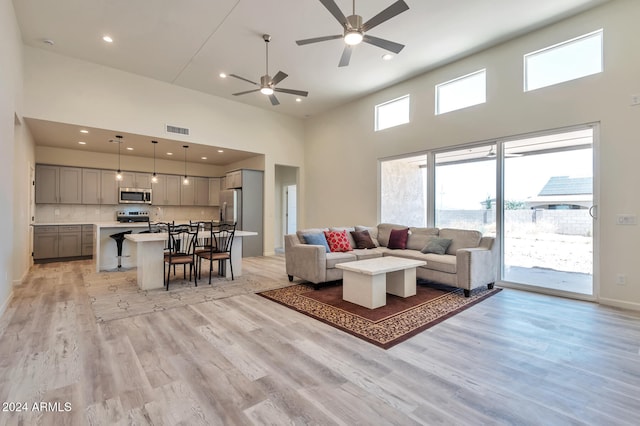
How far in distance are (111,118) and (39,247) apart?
3.59 m

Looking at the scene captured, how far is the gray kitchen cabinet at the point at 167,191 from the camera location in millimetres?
8297

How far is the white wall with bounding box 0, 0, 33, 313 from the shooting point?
11.1ft

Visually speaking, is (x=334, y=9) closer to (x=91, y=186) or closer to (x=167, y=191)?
(x=167, y=191)

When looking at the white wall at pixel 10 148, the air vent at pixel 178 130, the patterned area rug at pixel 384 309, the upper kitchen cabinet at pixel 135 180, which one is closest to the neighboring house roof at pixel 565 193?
the patterned area rug at pixel 384 309

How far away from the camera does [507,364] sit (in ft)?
7.72

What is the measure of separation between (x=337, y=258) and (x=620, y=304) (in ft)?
12.1

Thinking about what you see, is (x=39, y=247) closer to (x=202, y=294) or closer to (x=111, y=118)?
(x=111, y=118)

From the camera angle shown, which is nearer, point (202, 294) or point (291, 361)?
point (291, 361)

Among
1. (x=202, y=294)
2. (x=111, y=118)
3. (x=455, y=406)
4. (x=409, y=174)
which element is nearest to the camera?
(x=455, y=406)

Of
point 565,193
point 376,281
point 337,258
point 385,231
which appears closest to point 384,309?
point 376,281

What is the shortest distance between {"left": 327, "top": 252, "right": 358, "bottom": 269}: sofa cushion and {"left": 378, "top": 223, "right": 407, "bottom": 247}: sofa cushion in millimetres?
1192

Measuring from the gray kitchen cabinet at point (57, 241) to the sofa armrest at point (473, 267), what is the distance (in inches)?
323

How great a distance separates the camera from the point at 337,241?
208 inches

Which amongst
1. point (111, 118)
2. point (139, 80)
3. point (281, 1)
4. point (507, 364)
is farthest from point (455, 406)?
point (139, 80)
